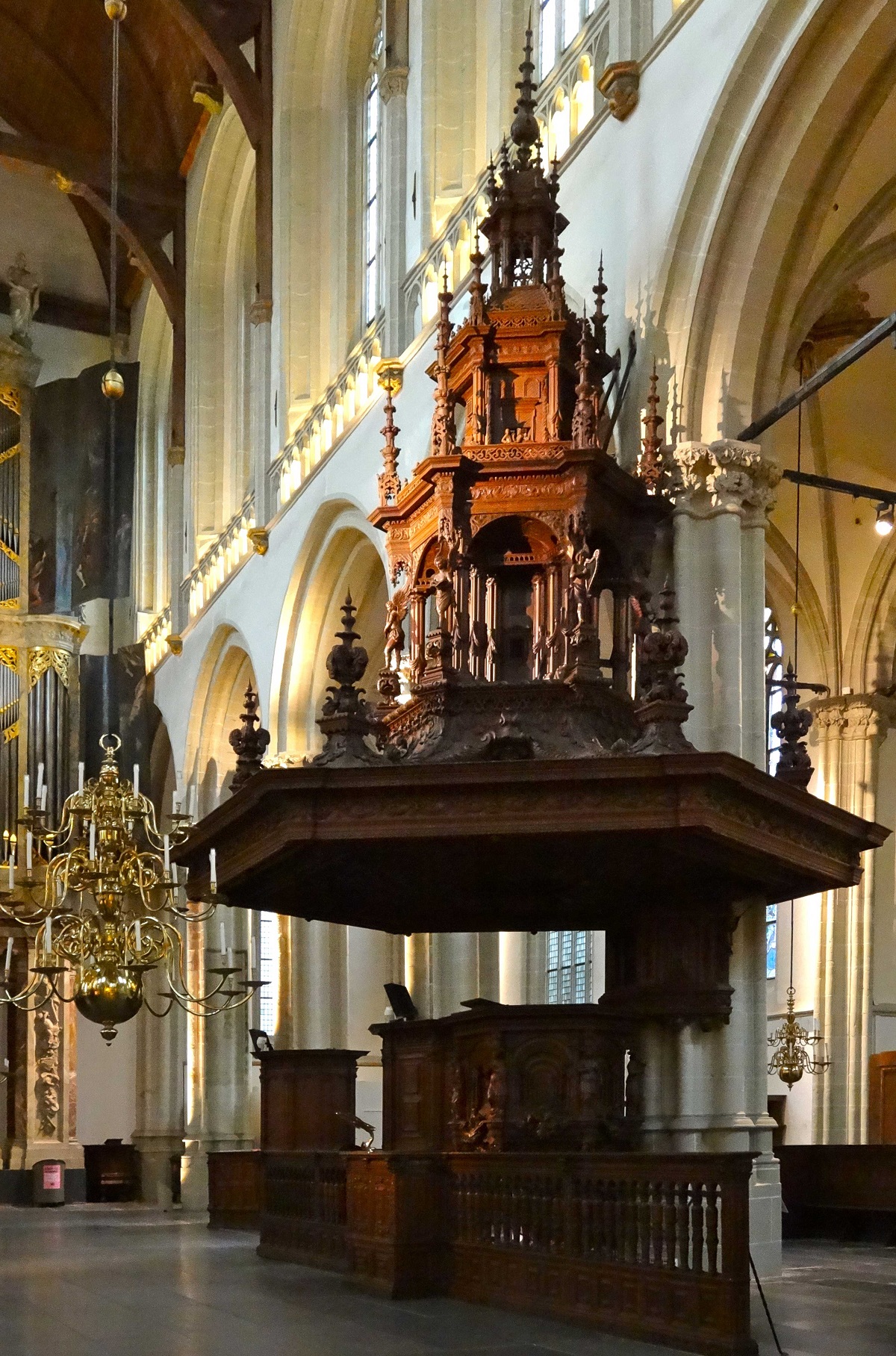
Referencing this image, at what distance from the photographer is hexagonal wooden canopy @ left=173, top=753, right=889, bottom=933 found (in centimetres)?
752

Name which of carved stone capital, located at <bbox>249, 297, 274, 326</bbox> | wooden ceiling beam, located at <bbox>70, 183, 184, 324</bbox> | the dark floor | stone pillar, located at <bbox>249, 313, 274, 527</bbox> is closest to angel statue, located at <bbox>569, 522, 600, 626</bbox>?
the dark floor

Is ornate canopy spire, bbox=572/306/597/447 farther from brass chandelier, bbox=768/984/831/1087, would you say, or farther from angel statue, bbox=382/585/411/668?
brass chandelier, bbox=768/984/831/1087

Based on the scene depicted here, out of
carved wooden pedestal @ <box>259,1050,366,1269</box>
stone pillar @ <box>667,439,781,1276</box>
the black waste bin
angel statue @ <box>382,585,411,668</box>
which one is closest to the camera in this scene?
stone pillar @ <box>667,439,781,1276</box>

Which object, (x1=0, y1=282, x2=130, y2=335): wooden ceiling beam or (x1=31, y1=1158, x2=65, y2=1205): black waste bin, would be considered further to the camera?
(x1=0, y1=282, x2=130, y2=335): wooden ceiling beam

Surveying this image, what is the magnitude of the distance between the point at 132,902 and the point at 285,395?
679 cm

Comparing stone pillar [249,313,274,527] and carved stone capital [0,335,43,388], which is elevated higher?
carved stone capital [0,335,43,388]

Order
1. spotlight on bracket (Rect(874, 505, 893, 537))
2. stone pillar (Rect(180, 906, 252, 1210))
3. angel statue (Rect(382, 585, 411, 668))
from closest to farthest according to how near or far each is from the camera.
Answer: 1. angel statue (Rect(382, 585, 411, 668))
2. spotlight on bracket (Rect(874, 505, 893, 537))
3. stone pillar (Rect(180, 906, 252, 1210))

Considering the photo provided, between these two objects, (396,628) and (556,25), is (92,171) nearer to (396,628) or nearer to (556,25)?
(556,25)

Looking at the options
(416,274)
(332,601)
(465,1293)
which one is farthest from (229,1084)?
(465,1293)

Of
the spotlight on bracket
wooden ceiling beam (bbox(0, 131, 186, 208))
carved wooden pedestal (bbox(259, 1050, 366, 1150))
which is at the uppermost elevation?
wooden ceiling beam (bbox(0, 131, 186, 208))

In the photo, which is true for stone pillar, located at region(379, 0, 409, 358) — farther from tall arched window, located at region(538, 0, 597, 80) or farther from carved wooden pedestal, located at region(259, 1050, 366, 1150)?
carved wooden pedestal, located at region(259, 1050, 366, 1150)

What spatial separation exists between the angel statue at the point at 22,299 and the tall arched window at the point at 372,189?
28.7 feet

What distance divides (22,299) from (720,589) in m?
17.5

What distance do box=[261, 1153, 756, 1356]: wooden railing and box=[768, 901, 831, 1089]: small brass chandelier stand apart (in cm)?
806
